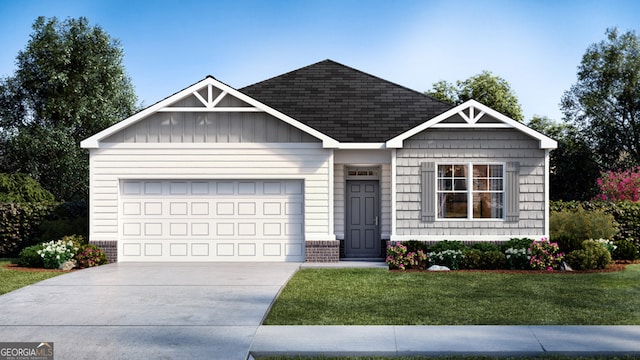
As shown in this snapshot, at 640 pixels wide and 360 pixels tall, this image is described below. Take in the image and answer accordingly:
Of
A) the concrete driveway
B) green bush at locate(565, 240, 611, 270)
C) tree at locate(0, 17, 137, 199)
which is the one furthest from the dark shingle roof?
tree at locate(0, 17, 137, 199)

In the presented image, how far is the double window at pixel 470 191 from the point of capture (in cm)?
1681

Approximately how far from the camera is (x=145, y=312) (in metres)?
10.1

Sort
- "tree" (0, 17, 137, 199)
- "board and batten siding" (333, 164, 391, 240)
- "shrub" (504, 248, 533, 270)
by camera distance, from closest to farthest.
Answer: "shrub" (504, 248, 533, 270)
"board and batten siding" (333, 164, 391, 240)
"tree" (0, 17, 137, 199)

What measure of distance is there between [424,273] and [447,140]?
395 cm

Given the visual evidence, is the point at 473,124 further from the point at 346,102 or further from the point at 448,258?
the point at 346,102

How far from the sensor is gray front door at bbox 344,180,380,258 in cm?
1795

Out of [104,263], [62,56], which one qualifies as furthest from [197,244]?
[62,56]

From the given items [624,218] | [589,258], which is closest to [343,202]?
[589,258]

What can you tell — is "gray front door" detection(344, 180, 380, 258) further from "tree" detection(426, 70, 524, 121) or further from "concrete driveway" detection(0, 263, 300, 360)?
"tree" detection(426, 70, 524, 121)

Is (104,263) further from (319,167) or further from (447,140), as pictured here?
(447,140)

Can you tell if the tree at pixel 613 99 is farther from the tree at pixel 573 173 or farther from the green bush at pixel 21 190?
the green bush at pixel 21 190

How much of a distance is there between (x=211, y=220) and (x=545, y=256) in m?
8.79

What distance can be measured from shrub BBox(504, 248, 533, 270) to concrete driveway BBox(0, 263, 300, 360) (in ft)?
18.5

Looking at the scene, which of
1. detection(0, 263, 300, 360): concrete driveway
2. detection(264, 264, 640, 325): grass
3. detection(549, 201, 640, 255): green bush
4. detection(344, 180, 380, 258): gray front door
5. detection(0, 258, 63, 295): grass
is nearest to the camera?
detection(0, 263, 300, 360): concrete driveway
